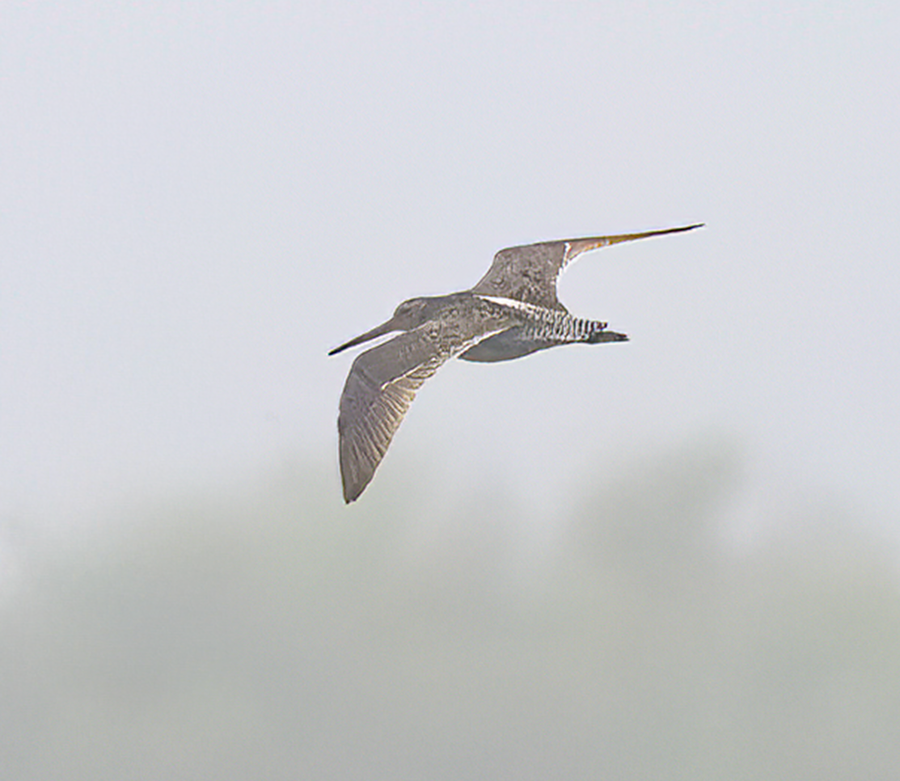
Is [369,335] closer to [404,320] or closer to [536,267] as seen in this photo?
[404,320]

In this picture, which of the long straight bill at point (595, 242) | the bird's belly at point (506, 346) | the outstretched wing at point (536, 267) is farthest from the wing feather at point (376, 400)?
the long straight bill at point (595, 242)

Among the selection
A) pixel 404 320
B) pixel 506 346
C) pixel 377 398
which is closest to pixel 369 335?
pixel 404 320

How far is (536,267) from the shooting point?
25.2 metres

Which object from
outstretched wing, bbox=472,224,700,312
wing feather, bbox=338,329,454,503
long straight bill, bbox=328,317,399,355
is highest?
outstretched wing, bbox=472,224,700,312

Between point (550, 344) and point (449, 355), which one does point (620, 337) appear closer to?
point (550, 344)

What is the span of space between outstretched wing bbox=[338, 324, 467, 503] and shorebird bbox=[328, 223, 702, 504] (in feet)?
0.05

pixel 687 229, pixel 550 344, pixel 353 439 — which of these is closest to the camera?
pixel 353 439

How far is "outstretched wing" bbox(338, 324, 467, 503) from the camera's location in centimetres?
1953

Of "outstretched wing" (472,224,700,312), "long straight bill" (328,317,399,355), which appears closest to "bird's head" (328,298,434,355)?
"long straight bill" (328,317,399,355)

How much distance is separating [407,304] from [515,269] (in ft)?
11.0

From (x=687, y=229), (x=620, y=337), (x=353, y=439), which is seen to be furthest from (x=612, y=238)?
(x=353, y=439)

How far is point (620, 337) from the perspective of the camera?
22094 mm

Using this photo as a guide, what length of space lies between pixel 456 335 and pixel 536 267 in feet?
17.2

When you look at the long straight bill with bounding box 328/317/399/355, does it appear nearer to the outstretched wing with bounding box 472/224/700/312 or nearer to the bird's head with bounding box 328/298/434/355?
the bird's head with bounding box 328/298/434/355
